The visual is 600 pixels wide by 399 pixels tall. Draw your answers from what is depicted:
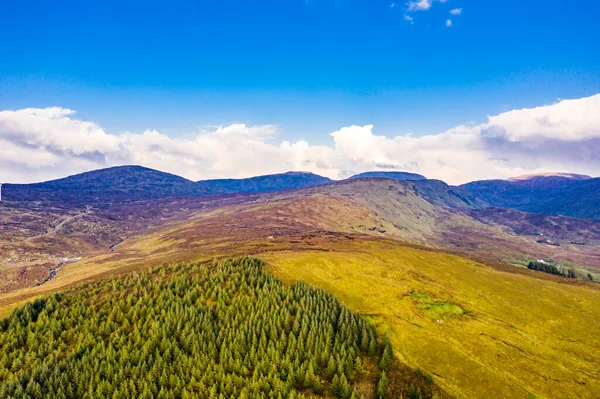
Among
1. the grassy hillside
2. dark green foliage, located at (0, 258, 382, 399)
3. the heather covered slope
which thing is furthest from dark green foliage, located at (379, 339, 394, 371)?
dark green foliage, located at (0, 258, 382, 399)

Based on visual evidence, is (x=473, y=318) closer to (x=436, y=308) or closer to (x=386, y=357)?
(x=436, y=308)

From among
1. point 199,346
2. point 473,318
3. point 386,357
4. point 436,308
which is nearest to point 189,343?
point 199,346

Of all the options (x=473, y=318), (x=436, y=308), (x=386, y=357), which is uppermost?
(x=436, y=308)

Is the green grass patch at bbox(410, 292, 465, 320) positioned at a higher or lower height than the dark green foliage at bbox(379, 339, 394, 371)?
higher

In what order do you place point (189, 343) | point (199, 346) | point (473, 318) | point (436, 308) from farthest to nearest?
point (436, 308)
point (473, 318)
point (189, 343)
point (199, 346)

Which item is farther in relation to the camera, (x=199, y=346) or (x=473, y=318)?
(x=473, y=318)

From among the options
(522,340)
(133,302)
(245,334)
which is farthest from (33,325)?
(522,340)

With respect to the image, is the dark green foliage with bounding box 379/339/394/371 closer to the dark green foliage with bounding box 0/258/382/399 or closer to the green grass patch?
the dark green foliage with bounding box 0/258/382/399
